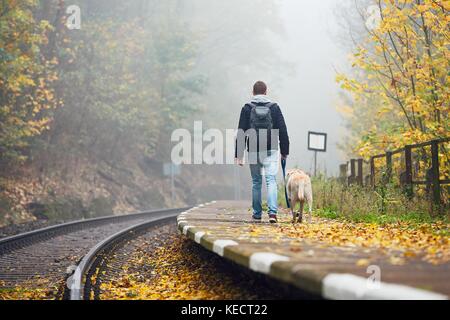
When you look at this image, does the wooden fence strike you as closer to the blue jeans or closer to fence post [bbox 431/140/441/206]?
fence post [bbox 431/140/441/206]

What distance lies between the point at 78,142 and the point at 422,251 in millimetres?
24132

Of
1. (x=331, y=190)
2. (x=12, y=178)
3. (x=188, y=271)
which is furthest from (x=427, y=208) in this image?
(x=12, y=178)

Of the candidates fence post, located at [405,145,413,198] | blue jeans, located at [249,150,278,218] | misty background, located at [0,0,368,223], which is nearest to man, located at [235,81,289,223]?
blue jeans, located at [249,150,278,218]

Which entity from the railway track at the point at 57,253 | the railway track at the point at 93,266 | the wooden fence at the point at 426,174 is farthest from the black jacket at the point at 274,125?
the railway track at the point at 57,253

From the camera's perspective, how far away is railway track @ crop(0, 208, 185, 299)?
8.85 metres

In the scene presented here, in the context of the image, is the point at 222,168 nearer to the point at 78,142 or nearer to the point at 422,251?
the point at 78,142

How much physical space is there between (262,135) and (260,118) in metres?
0.28

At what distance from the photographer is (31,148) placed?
2431 cm

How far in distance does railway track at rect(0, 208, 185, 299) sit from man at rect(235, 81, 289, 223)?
10.5ft

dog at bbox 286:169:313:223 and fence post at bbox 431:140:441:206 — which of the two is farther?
fence post at bbox 431:140:441:206

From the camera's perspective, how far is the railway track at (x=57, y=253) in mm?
8852

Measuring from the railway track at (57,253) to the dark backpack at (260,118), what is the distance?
11.5 feet

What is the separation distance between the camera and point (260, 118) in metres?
9.92

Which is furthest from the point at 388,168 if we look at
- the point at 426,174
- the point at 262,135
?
the point at 262,135
